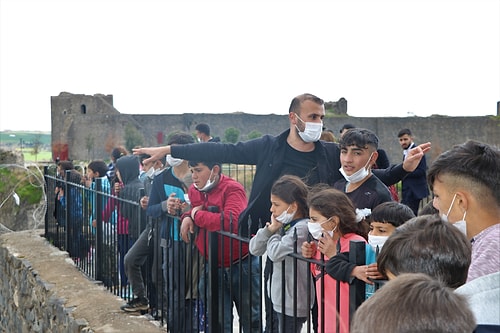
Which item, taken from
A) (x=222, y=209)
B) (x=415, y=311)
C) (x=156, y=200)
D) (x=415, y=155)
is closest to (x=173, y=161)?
(x=156, y=200)

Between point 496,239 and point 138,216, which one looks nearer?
point 496,239

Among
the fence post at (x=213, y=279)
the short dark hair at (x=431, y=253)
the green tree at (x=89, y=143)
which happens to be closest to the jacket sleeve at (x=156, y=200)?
the fence post at (x=213, y=279)

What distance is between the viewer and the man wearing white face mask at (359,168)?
11.4ft

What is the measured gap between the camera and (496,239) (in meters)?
1.84

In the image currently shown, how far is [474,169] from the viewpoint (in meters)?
2.11

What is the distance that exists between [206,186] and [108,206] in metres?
1.50

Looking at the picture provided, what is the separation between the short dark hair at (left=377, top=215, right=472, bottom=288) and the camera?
172cm

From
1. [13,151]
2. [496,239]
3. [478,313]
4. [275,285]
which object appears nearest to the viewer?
[478,313]

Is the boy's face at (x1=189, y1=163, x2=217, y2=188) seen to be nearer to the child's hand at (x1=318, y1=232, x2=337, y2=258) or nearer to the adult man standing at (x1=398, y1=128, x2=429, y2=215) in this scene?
the child's hand at (x1=318, y1=232, x2=337, y2=258)

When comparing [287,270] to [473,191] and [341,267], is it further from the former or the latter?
[473,191]

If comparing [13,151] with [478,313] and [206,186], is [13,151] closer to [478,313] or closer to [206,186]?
[206,186]

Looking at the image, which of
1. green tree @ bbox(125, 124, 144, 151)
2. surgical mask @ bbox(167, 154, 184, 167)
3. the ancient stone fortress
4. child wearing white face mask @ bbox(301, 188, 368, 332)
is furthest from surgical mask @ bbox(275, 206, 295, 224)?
green tree @ bbox(125, 124, 144, 151)

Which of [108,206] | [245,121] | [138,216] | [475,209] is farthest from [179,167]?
[245,121]

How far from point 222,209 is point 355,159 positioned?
89cm
